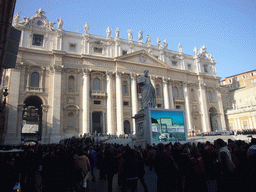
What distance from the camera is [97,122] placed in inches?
1361

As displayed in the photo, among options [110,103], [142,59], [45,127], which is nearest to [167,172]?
[45,127]

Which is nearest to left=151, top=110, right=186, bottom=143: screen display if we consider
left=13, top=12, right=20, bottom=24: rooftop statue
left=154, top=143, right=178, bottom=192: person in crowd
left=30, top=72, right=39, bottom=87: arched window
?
left=154, top=143, right=178, bottom=192: person in crowd

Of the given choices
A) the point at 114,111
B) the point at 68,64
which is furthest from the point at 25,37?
the point at 114,111

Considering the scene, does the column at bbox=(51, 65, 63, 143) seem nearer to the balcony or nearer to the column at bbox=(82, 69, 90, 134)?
the column at bbox=(82, 69, 90, 134)

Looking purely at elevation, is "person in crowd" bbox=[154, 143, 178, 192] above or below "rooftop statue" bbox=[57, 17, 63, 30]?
below

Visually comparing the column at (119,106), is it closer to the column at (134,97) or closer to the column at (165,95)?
the column at (134,97)

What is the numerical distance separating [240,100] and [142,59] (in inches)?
1120

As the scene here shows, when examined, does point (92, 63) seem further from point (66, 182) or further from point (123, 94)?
point (66, 182)

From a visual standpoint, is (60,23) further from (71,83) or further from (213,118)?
(213,118)

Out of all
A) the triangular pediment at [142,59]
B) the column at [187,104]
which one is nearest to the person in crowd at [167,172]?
the triangular pediment at [142,59]

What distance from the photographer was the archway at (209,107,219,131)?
46.5 meters

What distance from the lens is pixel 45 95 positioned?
3156 centimetres

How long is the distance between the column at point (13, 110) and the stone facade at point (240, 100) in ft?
140

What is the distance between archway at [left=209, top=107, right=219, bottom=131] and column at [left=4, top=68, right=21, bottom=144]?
37914 millimetres
